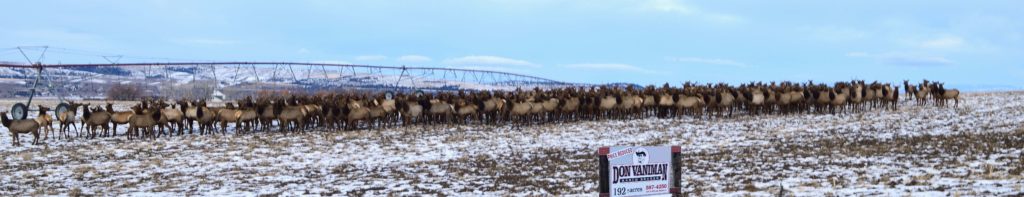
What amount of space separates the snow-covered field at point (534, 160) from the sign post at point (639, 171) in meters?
3.35

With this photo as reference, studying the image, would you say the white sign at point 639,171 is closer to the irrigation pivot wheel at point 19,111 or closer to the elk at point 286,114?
the elk at point 286,114

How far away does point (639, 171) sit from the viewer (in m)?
9.45

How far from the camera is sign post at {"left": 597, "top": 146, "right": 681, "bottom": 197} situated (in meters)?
9.30

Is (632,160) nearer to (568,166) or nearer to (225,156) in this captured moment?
(568,166)

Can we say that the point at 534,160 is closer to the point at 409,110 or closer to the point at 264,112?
the point at 409,110

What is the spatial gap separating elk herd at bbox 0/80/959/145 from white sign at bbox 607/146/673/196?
20994 mm

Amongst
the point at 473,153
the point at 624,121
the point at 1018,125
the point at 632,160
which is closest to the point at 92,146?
the point at 473,153

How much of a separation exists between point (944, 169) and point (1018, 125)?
12.5 metres

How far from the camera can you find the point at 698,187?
1374cm

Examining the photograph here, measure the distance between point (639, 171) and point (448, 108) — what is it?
23.0 m

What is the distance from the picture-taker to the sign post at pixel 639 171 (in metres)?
9.30

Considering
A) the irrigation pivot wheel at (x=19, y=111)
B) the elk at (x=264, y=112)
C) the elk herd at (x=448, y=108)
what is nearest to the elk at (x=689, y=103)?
the elk herd at (x=448, y=108)

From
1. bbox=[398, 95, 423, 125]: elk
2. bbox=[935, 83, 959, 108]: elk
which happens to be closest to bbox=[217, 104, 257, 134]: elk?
bbox=[398, 95, 423, 125]: elk

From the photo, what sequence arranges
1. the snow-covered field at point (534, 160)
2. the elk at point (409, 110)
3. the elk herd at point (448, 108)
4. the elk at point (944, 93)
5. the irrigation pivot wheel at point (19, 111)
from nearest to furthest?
the snow-covered field at point (534, 160) → the elk herd at point (448, 108) → the irrigation pivot wheel at point (19, 111) → the elk at point (409, 110) → the elk at point (944, 93)
